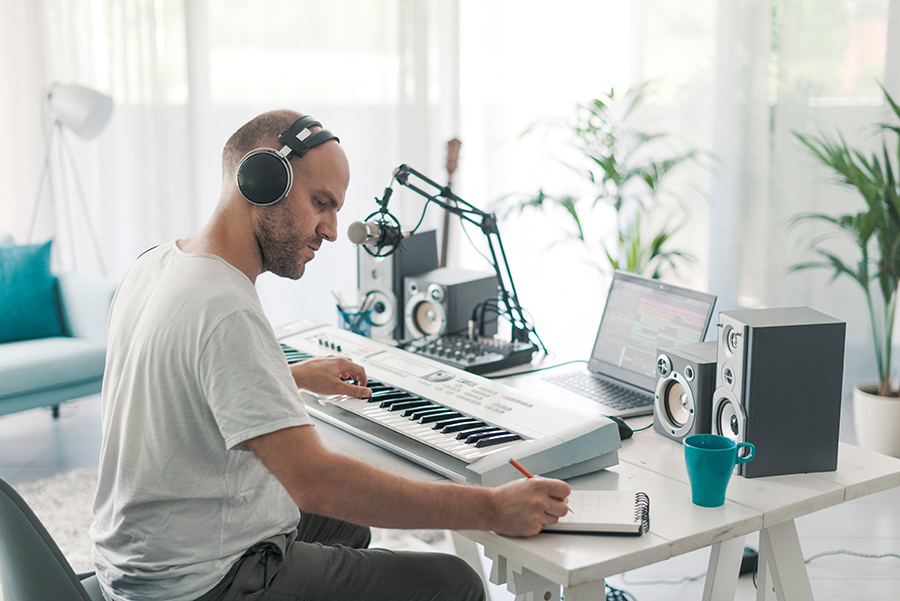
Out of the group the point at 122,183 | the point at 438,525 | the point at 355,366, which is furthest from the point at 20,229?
the point at 438,525

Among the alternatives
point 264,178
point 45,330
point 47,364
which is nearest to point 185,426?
point 264,178

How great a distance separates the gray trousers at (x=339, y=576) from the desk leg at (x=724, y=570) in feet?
2.22

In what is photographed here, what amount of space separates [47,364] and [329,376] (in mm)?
1866

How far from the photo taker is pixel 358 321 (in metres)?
2.31

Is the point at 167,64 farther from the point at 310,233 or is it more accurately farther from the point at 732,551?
the point at 732,551

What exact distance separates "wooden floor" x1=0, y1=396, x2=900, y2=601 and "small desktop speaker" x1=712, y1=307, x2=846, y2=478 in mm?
969

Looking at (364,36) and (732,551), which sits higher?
(364,36)

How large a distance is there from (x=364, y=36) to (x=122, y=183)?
Answer: 1501 millimetres

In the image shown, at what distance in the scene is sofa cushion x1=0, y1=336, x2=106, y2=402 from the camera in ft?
9.50

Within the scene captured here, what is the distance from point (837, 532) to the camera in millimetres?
2488

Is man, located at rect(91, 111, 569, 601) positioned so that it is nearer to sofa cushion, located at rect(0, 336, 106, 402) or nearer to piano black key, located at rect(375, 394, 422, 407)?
piano black key, located at rect(375, 394, 422, 407)

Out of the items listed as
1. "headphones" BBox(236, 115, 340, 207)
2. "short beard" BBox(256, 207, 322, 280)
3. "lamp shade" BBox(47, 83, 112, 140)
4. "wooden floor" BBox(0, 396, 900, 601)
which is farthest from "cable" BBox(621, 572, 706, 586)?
"lamp shade" BBox(47, 83, 112, 140)

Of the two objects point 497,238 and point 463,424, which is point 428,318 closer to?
point 497,238

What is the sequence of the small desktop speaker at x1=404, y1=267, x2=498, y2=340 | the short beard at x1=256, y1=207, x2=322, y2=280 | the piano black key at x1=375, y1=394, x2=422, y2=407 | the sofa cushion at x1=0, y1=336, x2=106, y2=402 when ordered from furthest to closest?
1. the sofa cushion at x1=0, y1=336, x2=106, y2=402
2. the small desktop speaker at x1=404, y1=267, x2=498, y2=340
3. the piano black key at x1=375, y1=394, x2=422, y2=407
4. the short beard at x1=256, y1=207, x2=322, y2=280
